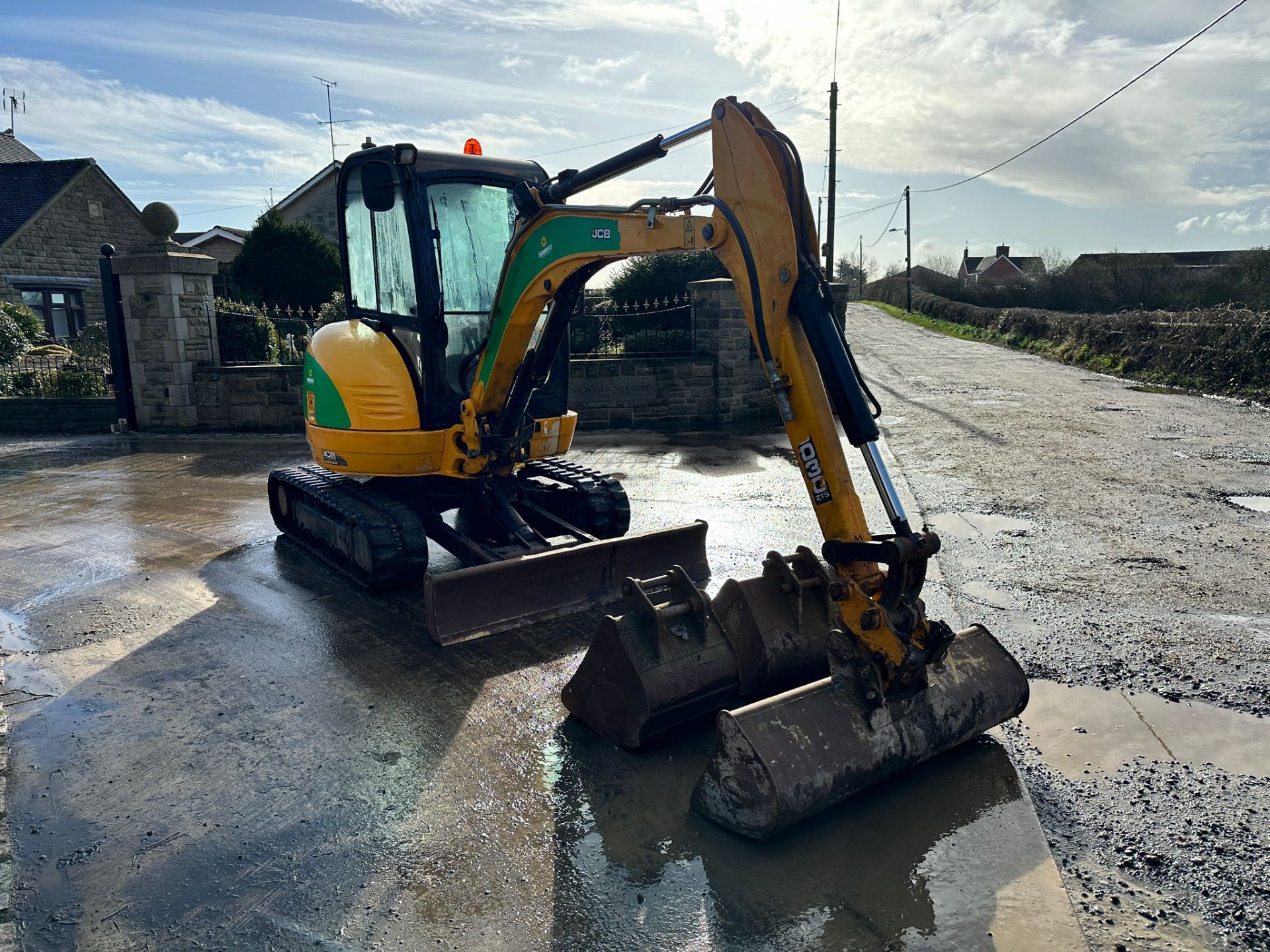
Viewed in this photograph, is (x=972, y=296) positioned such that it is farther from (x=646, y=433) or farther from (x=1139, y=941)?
(x=1139, y=941)

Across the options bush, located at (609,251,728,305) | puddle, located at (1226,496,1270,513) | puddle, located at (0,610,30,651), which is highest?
bush, located at (609,251,728,305)

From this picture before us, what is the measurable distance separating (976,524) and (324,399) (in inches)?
202

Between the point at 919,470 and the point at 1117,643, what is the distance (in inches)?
189

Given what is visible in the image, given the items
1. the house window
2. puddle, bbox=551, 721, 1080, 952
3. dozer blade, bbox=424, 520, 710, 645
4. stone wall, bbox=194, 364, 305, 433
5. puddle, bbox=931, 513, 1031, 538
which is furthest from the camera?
the house window

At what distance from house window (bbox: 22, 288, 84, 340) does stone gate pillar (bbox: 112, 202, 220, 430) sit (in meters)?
17.7

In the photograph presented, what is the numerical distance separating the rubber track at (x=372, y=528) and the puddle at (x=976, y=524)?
4037 mm

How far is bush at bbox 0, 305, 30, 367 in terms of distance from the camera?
17.6 meters

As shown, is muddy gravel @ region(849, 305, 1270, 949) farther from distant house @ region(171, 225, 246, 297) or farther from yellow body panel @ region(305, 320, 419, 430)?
distant house @ region(171, 225, 246, 297)

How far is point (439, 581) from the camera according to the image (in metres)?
4.87

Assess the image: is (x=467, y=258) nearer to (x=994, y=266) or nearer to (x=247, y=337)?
(x=247, y=337)

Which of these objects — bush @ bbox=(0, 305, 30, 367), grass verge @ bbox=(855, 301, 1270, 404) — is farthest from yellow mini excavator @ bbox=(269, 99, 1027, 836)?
bush @ bbox=(0, 305, 30, 367)

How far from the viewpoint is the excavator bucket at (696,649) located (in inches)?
149

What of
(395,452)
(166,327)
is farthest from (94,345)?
(395,452)

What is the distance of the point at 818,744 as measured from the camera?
10.5 ft
